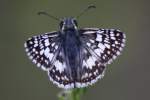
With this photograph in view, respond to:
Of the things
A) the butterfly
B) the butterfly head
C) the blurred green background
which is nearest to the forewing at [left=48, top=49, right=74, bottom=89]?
the butterfly

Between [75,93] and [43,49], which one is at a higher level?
[43,49]

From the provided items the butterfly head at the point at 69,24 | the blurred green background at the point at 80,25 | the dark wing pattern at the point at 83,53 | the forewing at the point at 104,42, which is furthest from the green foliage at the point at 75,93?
the blurred green background at the point at 80,25

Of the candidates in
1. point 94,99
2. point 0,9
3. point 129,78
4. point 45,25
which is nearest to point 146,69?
point 129,78

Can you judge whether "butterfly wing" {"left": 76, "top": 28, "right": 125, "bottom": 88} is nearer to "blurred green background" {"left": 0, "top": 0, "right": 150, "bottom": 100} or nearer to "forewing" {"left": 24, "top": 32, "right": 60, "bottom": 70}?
"forewing" {"left": 24, "top": 32, "right": 60, "bottom": 70}

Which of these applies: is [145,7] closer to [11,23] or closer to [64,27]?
[11,23]

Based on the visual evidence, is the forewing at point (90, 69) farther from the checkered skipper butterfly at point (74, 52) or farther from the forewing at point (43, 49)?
the forewing at point (43, 49)

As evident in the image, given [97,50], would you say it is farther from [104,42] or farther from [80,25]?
[80,25]

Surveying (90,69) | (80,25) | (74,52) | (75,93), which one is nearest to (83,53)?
(74,52)
